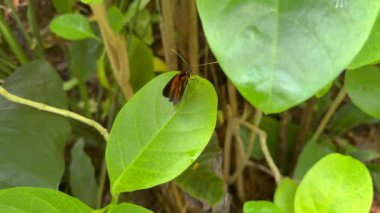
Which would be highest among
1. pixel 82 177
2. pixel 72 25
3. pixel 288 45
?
pixel 288 45

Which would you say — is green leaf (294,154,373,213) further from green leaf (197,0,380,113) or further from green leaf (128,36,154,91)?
green leaf (128,36,154,91)

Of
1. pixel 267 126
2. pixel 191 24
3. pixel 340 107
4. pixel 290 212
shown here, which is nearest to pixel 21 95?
pixel 191 24

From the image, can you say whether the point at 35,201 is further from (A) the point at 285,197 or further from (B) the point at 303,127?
(B) the point at 303,127

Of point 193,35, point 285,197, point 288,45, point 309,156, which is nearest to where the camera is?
point 288,45

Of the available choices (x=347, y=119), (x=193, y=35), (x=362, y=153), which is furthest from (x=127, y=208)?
(x=347, y=119)

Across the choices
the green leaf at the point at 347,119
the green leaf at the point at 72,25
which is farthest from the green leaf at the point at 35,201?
the green leaf at the point at 347,119

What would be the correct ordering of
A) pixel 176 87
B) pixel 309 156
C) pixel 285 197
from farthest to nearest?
pixel 309 156
pixel 285 197
pixel 176 87

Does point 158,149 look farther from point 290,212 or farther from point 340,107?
point 340,107

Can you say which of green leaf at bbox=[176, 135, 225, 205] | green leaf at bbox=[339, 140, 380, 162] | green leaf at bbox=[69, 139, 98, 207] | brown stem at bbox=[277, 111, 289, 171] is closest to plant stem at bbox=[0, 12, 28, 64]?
green leaf at bbox=[69, 139, 98, 207]
